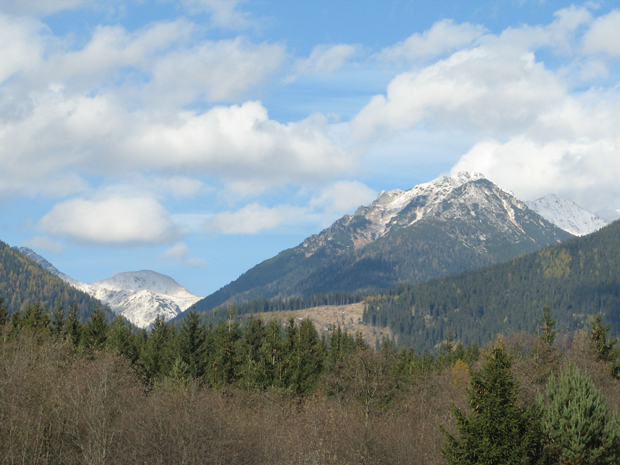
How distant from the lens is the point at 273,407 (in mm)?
73375

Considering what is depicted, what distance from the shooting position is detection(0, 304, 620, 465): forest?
40.3 m

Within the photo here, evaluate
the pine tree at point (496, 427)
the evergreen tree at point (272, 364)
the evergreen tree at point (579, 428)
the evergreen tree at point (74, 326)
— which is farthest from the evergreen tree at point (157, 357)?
the evergreen tree at point (579, 428)

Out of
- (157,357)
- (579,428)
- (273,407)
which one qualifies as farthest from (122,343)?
(579,428)

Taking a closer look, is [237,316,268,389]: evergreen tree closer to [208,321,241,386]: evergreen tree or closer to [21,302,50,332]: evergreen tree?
[208,321,241,386]: evergreen tree

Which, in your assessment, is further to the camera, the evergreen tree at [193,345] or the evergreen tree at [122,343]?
the evergreen tree at [122,343]

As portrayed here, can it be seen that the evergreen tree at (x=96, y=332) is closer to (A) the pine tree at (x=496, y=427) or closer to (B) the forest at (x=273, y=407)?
(B) the forest at (x=273, y=407)

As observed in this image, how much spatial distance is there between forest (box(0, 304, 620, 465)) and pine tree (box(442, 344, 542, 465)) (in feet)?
0.26

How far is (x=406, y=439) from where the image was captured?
2475 inches

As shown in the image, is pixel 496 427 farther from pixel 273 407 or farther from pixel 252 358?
pixel 252 358

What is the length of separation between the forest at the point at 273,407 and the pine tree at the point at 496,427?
3.2 inches

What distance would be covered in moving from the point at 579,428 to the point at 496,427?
21.2ft

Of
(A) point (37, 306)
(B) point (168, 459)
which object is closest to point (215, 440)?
(B) point (168, 459)

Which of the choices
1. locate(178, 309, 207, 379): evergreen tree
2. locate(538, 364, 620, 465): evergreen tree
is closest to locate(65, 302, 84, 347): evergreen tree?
locate(178, 309, 207, 379): evergreen tree

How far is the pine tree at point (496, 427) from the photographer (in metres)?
38.3
